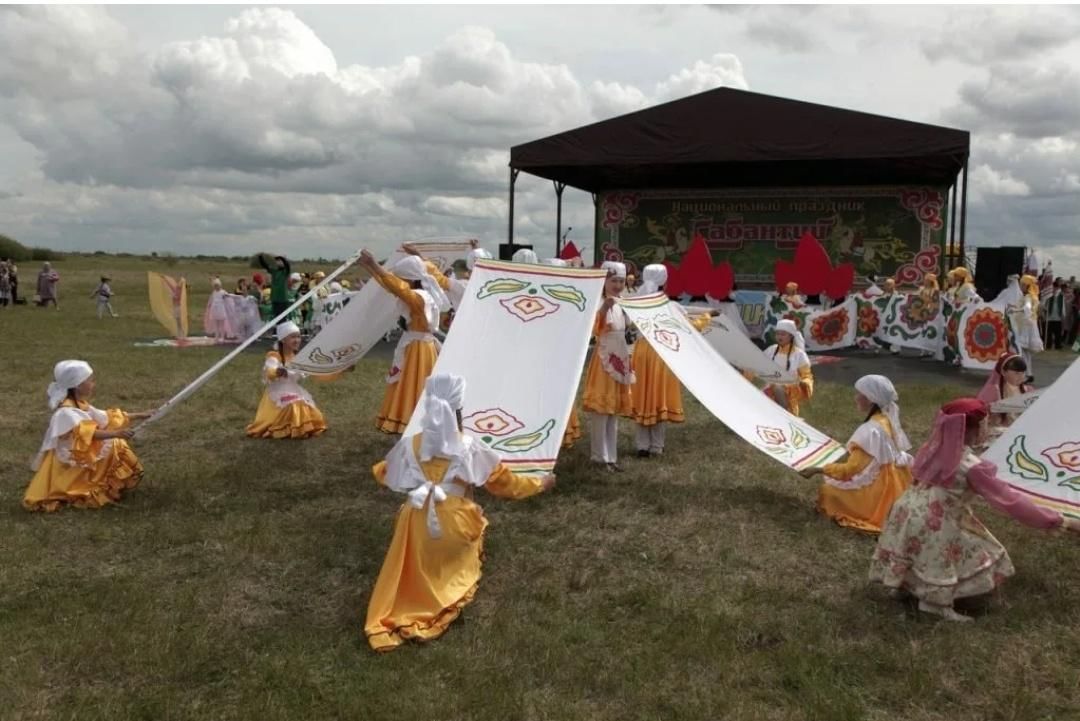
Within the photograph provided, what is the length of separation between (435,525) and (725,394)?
2.39 metres

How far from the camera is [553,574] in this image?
4113mm

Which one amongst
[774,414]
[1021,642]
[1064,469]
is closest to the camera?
[1021,642]

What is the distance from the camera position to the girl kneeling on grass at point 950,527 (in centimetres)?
355

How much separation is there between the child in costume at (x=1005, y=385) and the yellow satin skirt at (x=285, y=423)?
5.01m

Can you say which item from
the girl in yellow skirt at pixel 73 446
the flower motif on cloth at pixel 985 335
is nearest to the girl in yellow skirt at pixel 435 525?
the girl in yellow skirt at pixel 73 446

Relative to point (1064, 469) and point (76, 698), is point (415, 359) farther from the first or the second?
point (1064, 469)

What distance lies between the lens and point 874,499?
476cm

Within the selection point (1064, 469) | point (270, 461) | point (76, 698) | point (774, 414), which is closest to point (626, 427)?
point (774, 414)

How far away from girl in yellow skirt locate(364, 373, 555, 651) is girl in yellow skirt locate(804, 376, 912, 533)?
196cm

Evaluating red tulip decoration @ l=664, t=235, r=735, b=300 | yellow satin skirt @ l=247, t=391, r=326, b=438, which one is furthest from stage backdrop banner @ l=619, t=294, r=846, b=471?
red tulip decoration @ l=664, t=235, r=735, b=300

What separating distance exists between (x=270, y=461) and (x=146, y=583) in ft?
7.69

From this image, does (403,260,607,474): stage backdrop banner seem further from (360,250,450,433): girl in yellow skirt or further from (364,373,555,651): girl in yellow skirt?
(360,250,450,433): girl in yellow skirt

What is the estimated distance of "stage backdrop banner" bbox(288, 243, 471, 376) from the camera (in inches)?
243

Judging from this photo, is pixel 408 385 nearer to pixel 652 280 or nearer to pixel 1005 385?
pixel 652 280
